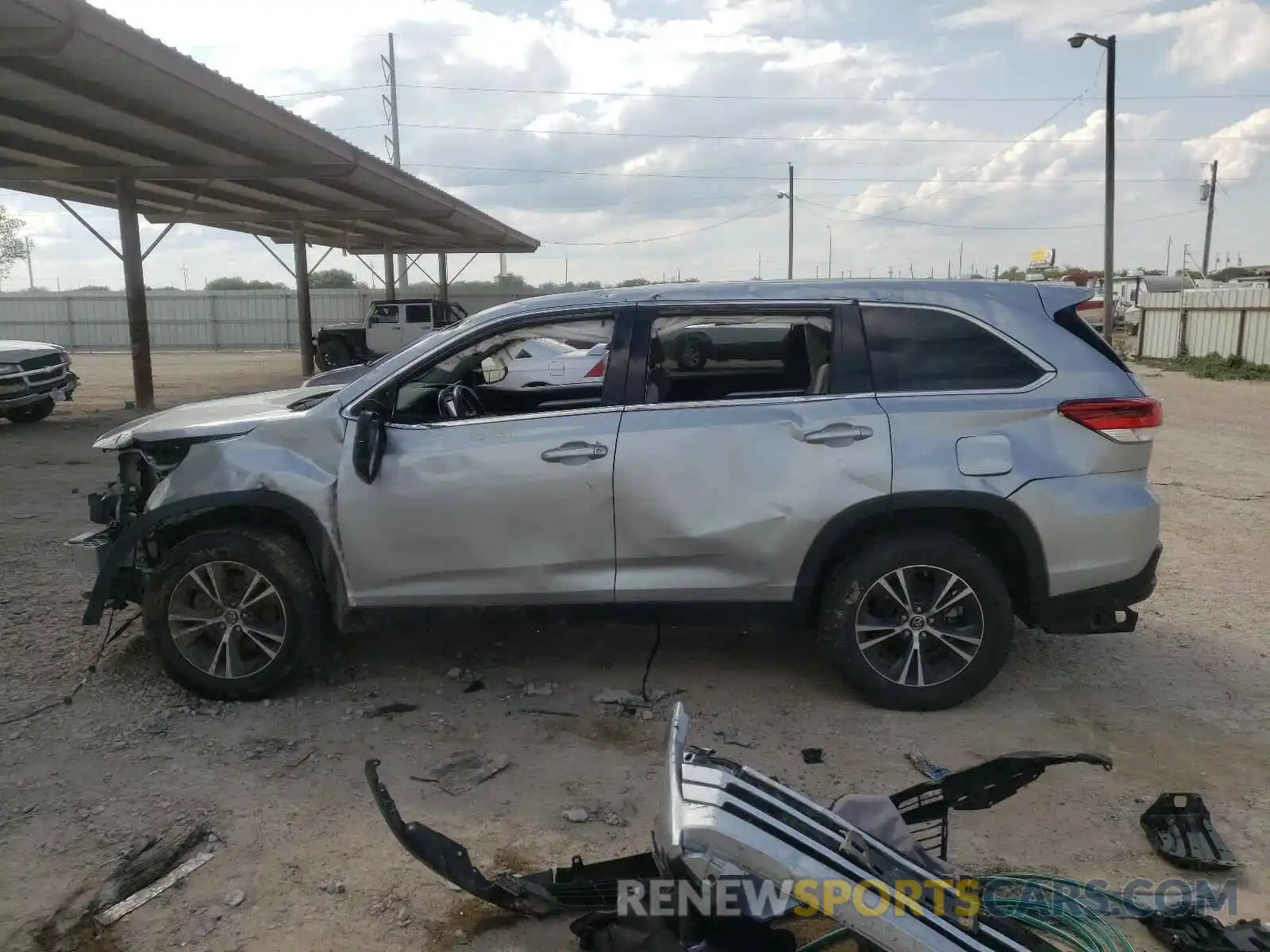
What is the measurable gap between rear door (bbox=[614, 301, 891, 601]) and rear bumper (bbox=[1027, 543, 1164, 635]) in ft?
2.97

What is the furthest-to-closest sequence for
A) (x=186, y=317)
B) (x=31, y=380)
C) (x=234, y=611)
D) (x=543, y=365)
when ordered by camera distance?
(x=186, y=317), (x=31, y=380), (x=543, y=365), (x=234, y=611)

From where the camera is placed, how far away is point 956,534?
412cm

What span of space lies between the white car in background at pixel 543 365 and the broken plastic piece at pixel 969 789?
2.23 meters

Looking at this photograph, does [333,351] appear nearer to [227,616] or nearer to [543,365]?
[543,365]

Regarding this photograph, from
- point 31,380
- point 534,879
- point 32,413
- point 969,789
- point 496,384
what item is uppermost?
point 496,384

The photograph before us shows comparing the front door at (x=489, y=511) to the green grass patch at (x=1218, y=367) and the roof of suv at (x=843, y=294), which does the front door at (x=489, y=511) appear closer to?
the roof of suv at (x=843, y=294)

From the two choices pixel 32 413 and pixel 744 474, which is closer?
pixel 744 474

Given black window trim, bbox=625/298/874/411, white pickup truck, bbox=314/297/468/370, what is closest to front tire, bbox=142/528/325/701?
black window trim, bbox=625/298/874/411

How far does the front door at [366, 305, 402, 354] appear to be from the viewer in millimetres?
23406

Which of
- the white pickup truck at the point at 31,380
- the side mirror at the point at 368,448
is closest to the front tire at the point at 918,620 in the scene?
the side mirror at the point at 368,448

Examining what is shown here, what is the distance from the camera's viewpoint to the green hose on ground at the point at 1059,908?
2645 mm

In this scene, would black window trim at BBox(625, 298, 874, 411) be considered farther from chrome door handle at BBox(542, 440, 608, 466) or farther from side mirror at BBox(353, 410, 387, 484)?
side mirror at BBox(353, 410, 387, 484)

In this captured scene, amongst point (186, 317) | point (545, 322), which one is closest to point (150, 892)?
point (545, 322)

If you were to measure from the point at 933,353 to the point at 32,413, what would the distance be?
13844mm
